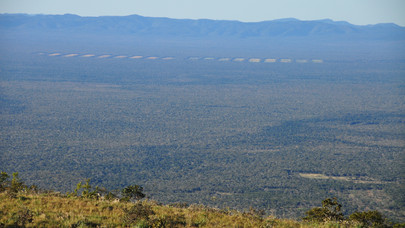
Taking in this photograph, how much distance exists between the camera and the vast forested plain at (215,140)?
48.2 metres

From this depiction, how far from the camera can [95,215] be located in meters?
13.5

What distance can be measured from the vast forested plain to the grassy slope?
2558 cm

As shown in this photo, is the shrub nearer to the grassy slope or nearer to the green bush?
the grassy slope

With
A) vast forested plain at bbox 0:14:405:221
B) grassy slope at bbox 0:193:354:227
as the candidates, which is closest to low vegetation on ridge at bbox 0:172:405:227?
grassy slope at bbox 0:193:354:227

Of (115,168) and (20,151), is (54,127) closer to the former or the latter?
(20,151)

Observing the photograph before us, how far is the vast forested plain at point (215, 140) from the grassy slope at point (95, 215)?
2558 centimetres

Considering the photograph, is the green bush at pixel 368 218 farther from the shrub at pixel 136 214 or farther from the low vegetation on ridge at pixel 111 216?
the shrub at pixel 136 214

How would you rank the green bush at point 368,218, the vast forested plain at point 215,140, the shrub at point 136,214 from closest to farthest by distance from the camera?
1. the shrub at point 136,214
2. the green bush at point 368,218
3. the vast forested plain at point 215,140

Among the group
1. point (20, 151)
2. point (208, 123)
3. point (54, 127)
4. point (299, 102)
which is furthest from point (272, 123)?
point (20, 151)

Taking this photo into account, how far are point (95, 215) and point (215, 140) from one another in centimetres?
6000

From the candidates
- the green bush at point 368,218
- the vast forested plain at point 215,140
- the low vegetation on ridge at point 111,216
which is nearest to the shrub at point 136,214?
the low vegetation on ridge at point 111,216

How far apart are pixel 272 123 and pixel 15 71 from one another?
400ft

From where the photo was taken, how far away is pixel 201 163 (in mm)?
59219

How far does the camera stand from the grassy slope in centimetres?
1261
